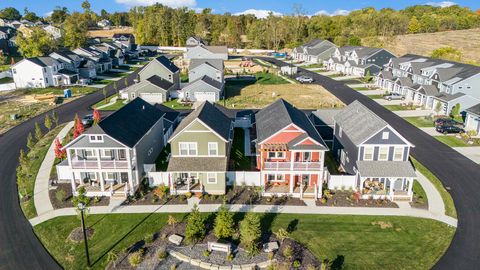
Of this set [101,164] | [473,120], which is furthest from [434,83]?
[101,164]

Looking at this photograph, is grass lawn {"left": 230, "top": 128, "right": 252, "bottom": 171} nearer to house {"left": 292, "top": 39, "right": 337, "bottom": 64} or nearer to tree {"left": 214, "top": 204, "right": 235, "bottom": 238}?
tree {"left": 214, "top": 204, "right": 235, "bottom": 238}

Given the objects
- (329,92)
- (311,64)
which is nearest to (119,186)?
(329,92)

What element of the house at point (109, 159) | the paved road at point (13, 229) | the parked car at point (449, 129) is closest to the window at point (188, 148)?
the house at point (109, 159)

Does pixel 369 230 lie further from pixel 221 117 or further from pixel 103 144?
pixel 103 144

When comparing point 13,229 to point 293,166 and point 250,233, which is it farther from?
point 293,166

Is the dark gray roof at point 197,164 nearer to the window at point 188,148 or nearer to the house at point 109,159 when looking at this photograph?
the window at point 188,148

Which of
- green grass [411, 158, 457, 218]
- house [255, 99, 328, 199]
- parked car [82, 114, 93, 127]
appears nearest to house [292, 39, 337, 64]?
green grass [411, 158, 457, 218]
